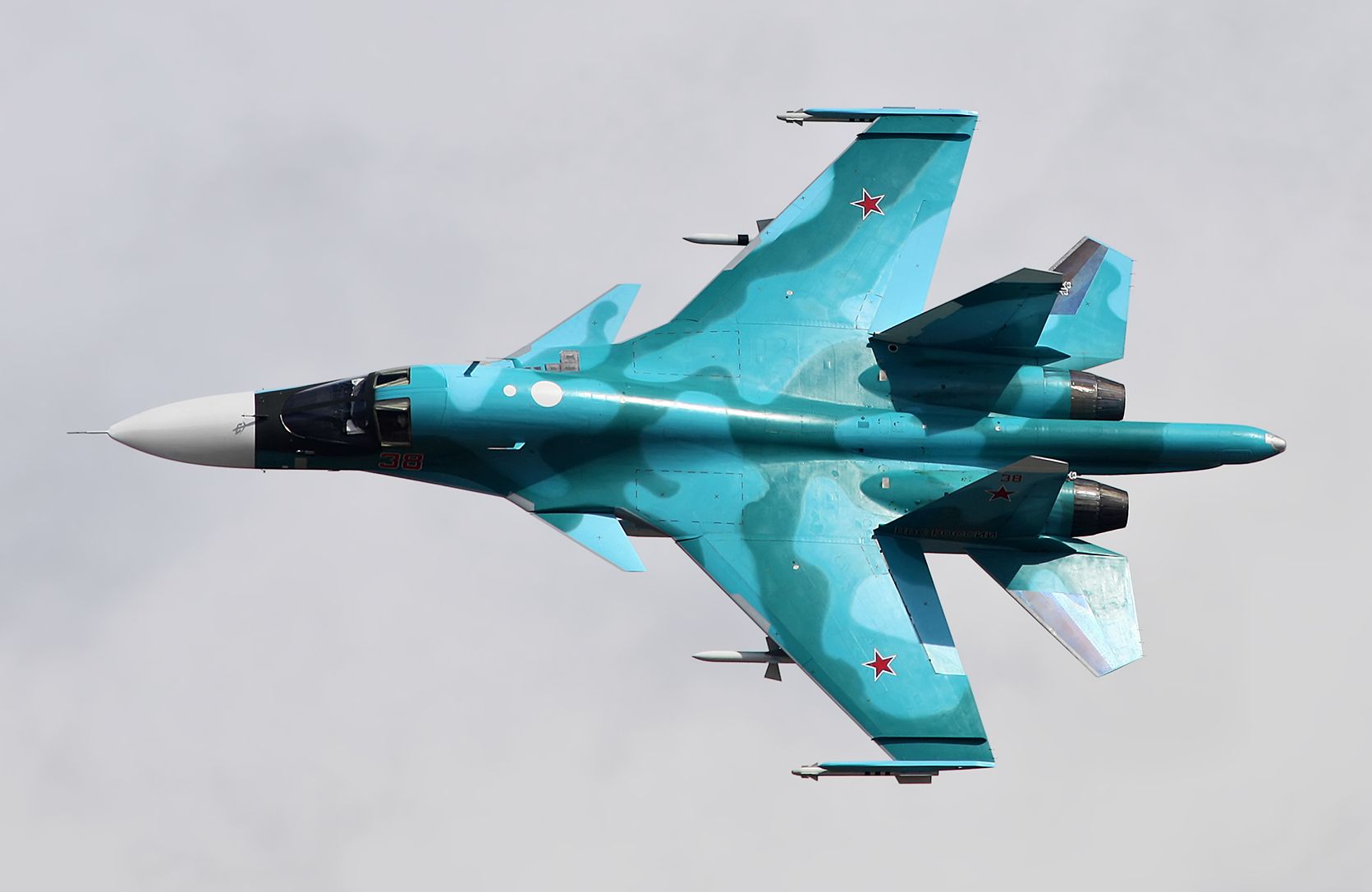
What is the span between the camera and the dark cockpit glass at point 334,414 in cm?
3231

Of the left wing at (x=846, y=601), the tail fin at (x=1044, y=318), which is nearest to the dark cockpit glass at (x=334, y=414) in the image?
the left wing at (x=846, y=601)

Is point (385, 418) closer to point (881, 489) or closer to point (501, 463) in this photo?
point (501, 463)

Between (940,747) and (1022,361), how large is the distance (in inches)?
238

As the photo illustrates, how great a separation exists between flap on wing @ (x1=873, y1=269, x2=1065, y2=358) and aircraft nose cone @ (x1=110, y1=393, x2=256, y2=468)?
955 centimetres

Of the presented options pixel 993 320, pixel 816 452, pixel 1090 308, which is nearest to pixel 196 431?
pixel 816 452

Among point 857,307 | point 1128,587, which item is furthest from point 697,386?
point 1128,587

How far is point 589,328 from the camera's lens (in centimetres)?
Result: 3356

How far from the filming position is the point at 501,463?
107 ft

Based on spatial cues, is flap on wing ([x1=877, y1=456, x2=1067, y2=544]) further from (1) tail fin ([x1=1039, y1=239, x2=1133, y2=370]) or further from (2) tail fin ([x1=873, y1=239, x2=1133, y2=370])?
(1) tail fin ([x1=1039, y1=239, x2=1133, y2=370])

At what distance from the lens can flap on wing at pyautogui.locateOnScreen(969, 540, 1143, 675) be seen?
32594 mm

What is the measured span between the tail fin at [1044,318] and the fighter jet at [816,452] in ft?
0.14

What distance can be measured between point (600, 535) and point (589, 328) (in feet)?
10.6

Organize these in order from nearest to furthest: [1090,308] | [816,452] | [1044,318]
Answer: [816,452] < [1044,318] < [1090,308]

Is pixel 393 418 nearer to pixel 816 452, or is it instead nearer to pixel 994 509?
pixel 816 452
